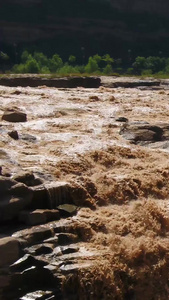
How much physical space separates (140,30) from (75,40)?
1102 centimetres

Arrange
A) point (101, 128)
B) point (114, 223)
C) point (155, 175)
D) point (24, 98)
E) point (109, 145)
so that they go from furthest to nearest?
point (24, 98) < point (101, 128) < point (109, 145) < point (155, 175) < point (114, 223)

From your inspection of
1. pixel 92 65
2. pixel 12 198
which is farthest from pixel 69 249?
pixel 92 65

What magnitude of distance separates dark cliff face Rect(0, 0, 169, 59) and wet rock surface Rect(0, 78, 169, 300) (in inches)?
2771

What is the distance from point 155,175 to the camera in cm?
1585

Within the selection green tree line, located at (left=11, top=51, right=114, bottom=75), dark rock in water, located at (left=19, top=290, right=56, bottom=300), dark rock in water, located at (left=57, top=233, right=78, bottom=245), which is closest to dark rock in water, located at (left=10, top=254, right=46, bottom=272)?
dark rock in water, located at (left=19, top=290, right=56, bottom=300)

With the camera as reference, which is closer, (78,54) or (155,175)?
(155,175)

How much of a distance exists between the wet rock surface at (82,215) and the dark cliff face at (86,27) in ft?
231

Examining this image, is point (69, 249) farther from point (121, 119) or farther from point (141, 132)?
point (121, 119)

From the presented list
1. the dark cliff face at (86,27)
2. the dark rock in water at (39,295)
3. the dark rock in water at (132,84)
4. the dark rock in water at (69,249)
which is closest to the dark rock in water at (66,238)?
the dark rock in water at (69,249)

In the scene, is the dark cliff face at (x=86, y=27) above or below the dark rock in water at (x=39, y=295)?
below

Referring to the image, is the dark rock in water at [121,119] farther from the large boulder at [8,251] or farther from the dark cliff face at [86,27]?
the dark cliff face at [86,27]

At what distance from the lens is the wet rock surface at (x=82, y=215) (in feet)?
36.9

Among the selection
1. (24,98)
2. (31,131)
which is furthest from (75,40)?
(31,131)

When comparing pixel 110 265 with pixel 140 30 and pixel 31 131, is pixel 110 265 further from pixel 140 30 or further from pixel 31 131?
pixel 140 30
